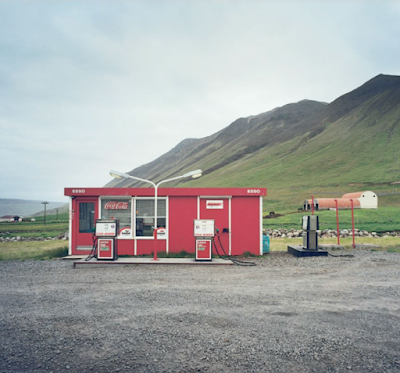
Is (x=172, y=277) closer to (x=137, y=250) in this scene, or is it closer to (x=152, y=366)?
(x=137, y=250)

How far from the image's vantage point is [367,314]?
814 centimetres

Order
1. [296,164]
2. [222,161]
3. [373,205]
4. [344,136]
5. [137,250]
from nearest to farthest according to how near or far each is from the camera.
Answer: [137,250] < [373,205] < [296,164] < [344,136] < [222,161]

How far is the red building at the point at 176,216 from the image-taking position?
60.2 feet

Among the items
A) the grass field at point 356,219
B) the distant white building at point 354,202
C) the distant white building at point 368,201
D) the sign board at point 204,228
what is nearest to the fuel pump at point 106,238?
the sign board at point 204,228

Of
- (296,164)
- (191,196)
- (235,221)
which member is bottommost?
(235,221)

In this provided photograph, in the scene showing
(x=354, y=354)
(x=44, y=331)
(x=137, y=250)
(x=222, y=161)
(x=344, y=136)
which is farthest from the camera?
(x=222, y=161)

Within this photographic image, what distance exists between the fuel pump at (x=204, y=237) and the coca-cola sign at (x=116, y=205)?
Answer: 13.3 feet

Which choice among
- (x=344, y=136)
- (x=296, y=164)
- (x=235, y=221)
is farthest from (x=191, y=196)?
(x=344, y=136)

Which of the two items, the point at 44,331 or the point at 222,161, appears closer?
the point at 44,331

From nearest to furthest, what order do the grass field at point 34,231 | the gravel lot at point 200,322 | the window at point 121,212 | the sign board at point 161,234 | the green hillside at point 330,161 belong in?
the gravel lot at point 200,322
the sign board at point 161,234
the window at point 121,212
the grass field at point 34,231
the green hillside at point 330,161

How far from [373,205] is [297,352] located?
64299 millimetres

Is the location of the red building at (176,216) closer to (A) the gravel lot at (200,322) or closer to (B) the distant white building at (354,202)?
(A) the gravel lot at (200,322)

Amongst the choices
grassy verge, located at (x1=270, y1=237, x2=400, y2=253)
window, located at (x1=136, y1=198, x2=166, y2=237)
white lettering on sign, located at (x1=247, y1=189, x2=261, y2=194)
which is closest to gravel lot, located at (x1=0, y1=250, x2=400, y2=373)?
window, located at (x1=136, y1=198, x2=166, y2=237)

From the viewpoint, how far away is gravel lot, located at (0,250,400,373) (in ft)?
18.7
